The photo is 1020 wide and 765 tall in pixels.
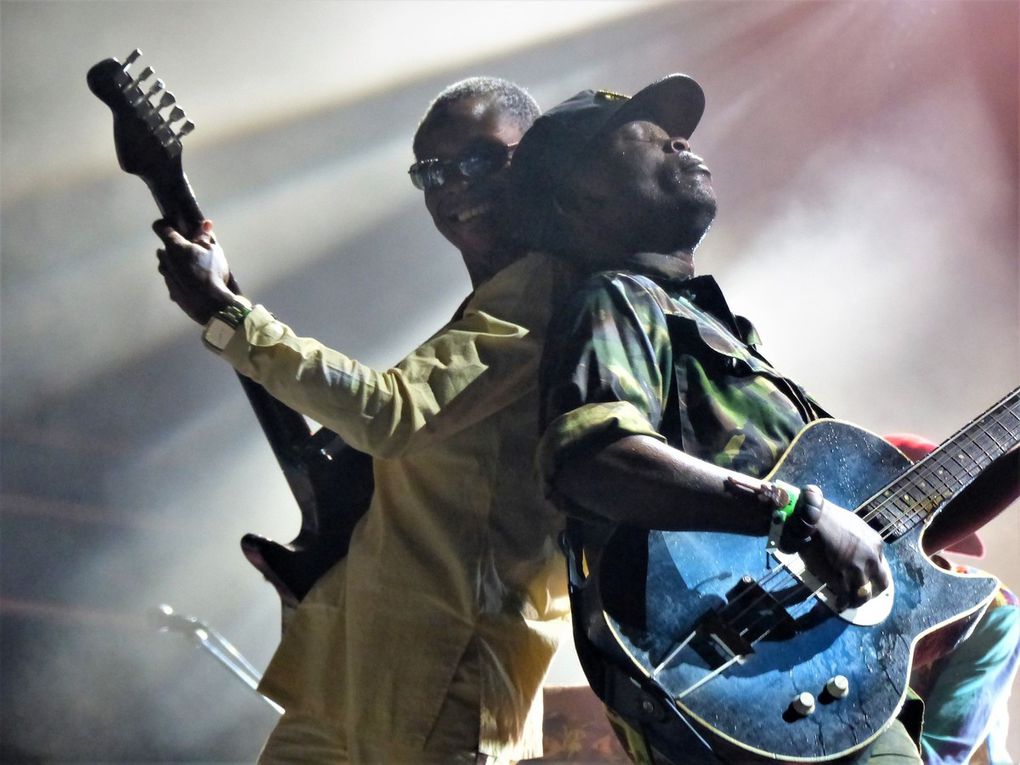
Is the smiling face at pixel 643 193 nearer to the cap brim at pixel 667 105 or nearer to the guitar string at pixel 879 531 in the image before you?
the cap brim at pixel 667 105

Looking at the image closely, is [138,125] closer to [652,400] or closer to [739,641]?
[652,400]

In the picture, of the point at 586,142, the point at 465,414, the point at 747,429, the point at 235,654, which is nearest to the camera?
the point at 747,429

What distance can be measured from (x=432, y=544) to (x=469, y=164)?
63cm

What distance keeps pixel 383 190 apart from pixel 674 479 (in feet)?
3.61

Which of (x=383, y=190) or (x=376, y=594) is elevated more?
(x=383, y=190)

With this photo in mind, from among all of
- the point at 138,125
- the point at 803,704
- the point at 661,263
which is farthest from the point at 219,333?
the point at 803,704

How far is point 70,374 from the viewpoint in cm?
224

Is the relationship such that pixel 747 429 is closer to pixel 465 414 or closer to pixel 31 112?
pixel 465 414

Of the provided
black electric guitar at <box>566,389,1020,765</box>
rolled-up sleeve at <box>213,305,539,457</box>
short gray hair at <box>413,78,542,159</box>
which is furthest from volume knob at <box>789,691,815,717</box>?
short gray hair at <box>413,78,542,159</box>

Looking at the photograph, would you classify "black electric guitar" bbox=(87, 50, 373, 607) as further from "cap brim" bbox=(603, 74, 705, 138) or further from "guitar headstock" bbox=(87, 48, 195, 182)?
"cap brim" bbox=(603, 74, 705, 138)

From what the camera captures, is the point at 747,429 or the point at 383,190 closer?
the point at 747,429

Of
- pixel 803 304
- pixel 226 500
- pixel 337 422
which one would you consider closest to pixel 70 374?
pixel 226 500

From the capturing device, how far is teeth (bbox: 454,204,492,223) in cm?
178

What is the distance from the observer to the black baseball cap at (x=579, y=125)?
1.65 meters
